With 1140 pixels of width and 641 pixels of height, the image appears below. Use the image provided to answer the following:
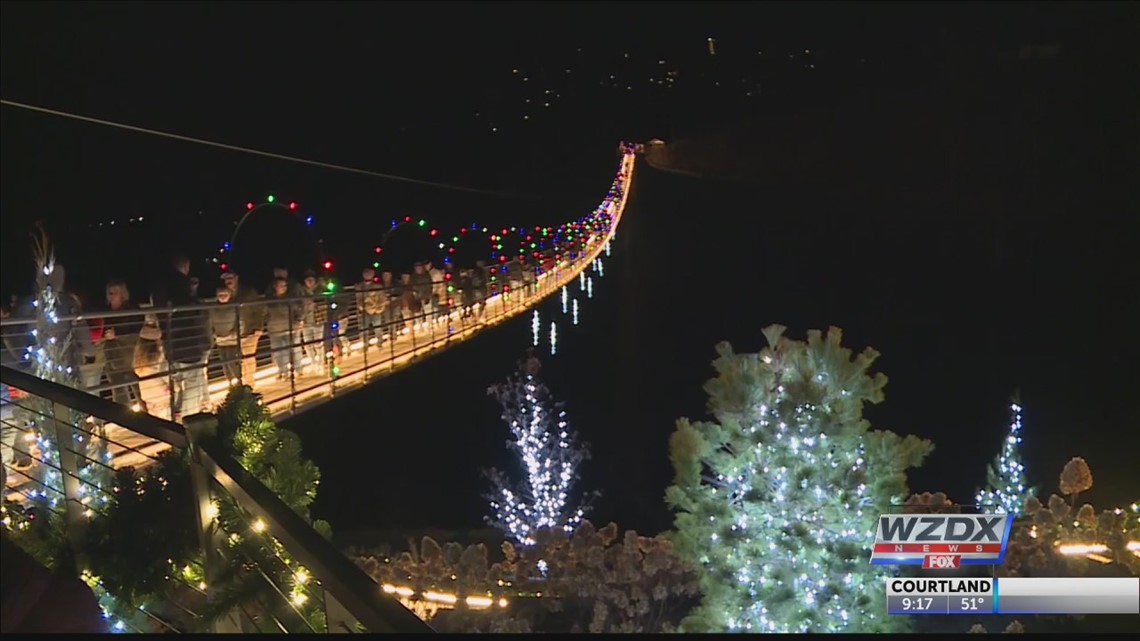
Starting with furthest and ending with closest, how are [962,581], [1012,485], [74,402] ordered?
[1012,485] → [962,581] → [74,402]

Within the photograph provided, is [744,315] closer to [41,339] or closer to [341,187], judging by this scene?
[341,187]

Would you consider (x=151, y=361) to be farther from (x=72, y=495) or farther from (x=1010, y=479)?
(x=1010, y=479)

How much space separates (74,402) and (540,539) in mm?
9108

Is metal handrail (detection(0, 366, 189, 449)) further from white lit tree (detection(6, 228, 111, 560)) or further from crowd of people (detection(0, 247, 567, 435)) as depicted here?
crowd of people (detection(0, 247, 567, 435))

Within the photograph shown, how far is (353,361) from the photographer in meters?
12.1

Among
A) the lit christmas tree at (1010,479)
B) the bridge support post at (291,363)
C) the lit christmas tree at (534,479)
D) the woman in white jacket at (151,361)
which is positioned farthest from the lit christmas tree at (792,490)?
the lit christmas tree at (534,479)

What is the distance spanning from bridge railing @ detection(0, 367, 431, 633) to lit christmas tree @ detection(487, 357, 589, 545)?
14.2 m

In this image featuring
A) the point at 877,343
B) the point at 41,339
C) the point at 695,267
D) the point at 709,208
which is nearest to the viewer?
the point at 41,339

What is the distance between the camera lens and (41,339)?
5023mm

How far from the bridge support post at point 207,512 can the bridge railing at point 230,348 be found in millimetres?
2599

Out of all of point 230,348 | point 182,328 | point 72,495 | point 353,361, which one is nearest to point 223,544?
point 72,495

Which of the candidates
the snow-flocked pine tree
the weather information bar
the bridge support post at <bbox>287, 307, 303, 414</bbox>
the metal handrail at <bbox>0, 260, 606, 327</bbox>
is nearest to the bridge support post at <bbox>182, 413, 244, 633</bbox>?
the snow-flocked pine tree

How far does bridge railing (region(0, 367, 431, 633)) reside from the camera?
168 centimetres

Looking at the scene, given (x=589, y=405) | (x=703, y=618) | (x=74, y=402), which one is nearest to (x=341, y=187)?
(x=589, y=405)
